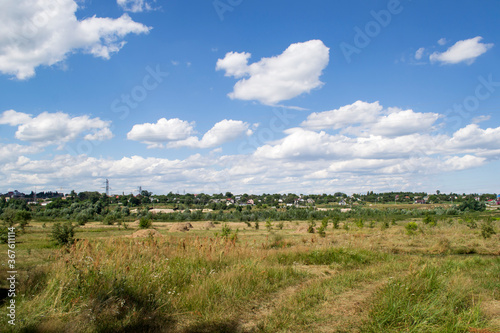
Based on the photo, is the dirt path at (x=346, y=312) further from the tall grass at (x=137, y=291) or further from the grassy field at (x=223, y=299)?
the tall grass at (x=137, y=291)

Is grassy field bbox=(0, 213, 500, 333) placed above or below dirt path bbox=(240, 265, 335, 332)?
above

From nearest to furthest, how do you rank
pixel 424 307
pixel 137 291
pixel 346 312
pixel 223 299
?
1. pixel 424 307
2. pixel 346 312
3. pixel 137 291
4. pixel 223 299

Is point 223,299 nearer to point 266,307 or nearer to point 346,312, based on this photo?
point 266,307

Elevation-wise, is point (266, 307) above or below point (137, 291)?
below

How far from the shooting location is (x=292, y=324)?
4645 mm

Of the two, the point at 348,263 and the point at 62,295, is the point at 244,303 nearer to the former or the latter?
the point at 62,295

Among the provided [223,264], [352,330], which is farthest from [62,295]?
[352,330]

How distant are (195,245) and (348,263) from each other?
17.0 feet

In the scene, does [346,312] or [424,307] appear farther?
[346,312]

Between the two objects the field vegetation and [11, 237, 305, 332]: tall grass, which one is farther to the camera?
[11, 237, 305, 332]: tall grass

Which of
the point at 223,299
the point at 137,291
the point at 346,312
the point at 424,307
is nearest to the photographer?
the point at 424,307

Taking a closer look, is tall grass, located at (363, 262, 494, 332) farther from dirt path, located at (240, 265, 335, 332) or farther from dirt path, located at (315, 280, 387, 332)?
dirt path, located at (240, 265, 335, 332)

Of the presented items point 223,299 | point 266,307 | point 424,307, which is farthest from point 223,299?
point 424,307

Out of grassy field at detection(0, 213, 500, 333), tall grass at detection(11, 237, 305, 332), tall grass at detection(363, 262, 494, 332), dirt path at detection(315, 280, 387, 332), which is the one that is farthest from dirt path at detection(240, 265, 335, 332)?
tall grass at detection(363, 262, 494, 332)
